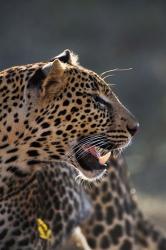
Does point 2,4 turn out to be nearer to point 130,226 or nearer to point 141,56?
point 141,56

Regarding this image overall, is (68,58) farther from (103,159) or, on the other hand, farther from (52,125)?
(103,159)

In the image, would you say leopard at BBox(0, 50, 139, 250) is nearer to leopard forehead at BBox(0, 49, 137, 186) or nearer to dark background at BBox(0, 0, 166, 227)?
leopard forehead at BBox(0, 49, 137, 186)

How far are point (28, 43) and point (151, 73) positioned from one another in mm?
2094

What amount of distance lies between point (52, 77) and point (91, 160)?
657 mm

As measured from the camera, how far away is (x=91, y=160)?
10023 millimetres

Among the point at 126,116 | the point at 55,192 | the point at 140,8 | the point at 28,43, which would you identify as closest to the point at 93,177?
the point at 126,116

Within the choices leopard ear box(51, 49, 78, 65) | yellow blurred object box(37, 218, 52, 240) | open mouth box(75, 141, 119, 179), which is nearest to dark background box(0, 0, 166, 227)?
yellow blurred object box(37, 218, 52, 240)

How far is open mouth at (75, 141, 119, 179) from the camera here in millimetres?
9953

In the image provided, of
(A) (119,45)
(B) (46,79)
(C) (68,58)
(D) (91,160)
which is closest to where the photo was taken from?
(B) (46,79)

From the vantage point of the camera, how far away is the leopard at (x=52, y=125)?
981cm

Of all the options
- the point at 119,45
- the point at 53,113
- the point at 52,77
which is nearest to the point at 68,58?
the point at 52,77

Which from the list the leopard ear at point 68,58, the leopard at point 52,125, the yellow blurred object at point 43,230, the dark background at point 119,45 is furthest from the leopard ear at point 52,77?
the dark background at point 119,45

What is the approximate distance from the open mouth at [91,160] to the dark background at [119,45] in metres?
7.56

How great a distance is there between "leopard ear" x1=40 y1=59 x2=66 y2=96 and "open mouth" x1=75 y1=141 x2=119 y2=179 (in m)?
0.46
